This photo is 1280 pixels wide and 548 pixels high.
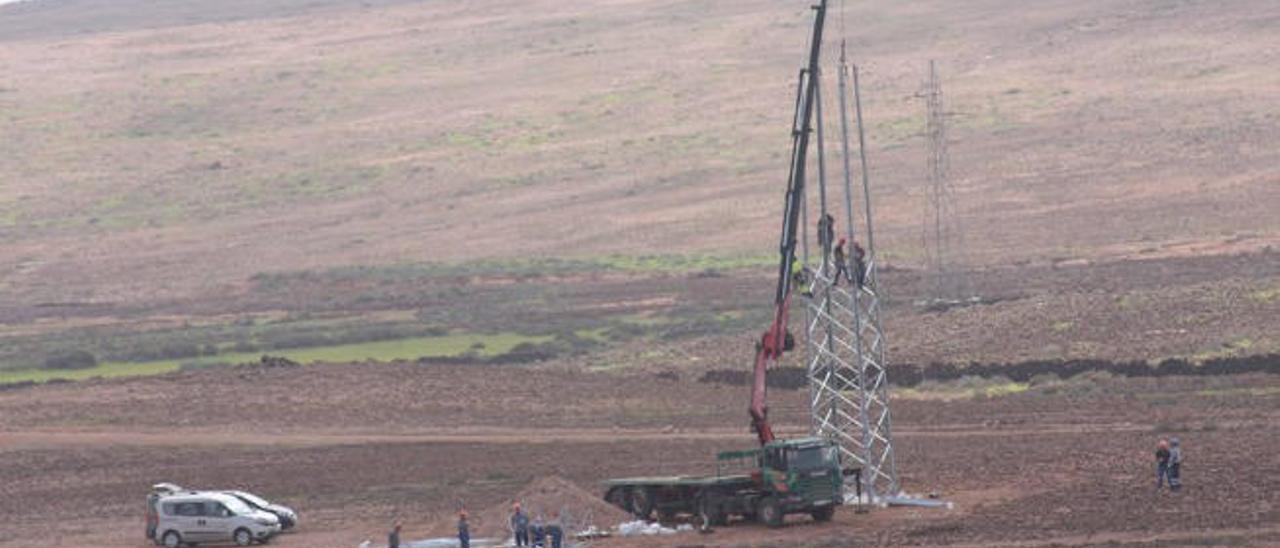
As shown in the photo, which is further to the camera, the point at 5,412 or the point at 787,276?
the point at 5,412

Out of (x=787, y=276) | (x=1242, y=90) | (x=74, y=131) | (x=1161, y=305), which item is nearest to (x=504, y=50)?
(x=74, y=131)

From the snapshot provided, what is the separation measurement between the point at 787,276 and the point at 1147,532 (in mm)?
9264

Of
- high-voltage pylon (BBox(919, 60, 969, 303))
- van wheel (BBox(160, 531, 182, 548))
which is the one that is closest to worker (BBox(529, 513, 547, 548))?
van wheel (BBox(160, 531, 182, 548))

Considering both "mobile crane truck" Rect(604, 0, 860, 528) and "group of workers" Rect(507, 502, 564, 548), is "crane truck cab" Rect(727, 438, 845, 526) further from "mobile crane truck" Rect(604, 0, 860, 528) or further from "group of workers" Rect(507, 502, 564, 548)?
"group of workers" Rect(507, 502, 564, 548)

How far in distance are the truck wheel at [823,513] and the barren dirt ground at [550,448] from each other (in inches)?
8.6

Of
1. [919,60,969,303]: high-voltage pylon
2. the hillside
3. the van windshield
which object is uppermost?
the hillside

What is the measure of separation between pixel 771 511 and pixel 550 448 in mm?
17409

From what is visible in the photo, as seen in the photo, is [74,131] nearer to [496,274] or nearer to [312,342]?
[496,274]

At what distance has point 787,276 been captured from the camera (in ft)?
152

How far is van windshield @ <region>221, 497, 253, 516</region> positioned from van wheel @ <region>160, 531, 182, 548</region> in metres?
1.09

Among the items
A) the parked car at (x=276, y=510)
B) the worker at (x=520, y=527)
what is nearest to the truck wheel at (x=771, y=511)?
the worker at (x=520, y=527)

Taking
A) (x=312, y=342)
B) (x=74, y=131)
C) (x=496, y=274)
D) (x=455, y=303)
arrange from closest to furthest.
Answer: (x=312, y=342), (x=455, y=303), (x=496, y=274), (x=74, y=131)

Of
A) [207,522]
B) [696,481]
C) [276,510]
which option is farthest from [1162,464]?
[207,522]

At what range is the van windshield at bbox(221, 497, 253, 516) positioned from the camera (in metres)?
47.9
